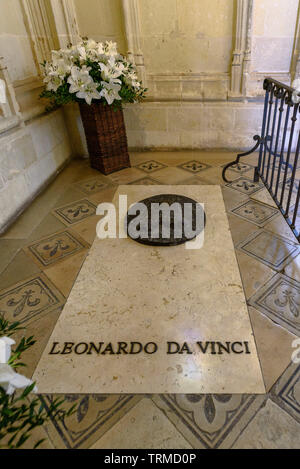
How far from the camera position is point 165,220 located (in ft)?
6.51

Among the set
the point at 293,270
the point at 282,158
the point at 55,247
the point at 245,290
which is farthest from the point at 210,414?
the point at 282,158

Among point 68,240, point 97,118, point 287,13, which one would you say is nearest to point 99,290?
point 68,240

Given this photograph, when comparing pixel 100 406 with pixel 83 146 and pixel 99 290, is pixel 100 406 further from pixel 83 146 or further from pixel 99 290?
pixel 83 146

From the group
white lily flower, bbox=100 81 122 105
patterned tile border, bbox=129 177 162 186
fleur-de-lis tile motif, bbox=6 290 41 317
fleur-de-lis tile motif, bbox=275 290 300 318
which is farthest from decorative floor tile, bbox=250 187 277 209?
fleur-de-lis tile motif, bbox=6 290 41 317

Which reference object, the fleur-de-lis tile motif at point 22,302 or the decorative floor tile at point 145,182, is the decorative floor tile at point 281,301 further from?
the decorative floor tile at point 145,182

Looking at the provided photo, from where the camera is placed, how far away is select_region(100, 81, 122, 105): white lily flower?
7.68 ft

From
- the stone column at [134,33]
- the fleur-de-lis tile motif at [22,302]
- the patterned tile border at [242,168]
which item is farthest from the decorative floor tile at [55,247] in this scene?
the stone column at [134,33]

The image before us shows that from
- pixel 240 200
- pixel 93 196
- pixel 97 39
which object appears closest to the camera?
pixel 240 200

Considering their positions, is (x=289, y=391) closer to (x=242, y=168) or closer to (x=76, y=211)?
(x=76, y=211)

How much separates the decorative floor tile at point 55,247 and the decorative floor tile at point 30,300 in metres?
0.18

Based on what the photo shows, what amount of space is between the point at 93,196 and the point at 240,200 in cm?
120

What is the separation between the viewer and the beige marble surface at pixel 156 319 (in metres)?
1.10
